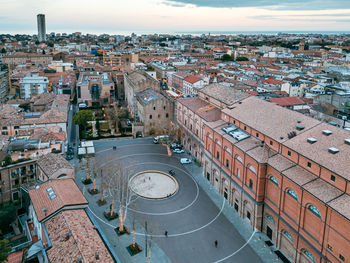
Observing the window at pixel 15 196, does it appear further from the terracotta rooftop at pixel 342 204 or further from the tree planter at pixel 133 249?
the terracotta rooftop at pixel 342 204

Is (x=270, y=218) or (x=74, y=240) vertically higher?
(x=74, y=240)

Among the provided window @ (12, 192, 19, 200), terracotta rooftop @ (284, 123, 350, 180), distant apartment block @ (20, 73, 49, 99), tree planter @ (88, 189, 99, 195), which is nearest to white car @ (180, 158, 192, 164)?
tree planter @ (88, 189, 99, 195)

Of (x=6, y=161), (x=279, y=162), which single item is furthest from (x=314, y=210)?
(x=6, y=161)

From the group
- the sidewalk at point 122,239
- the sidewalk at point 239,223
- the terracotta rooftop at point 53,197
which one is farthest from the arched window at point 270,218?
the terracotta rooftop at point 53,197

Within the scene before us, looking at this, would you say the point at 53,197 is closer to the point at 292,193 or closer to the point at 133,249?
the point at 133,249

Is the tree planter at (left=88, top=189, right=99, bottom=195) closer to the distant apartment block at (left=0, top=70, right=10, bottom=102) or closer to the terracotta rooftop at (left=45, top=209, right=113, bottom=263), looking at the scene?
the terracotta rooftop at (left=45, top=209, right=113, bottom=263)

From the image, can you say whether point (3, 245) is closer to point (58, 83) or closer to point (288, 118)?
point (288, 118)
